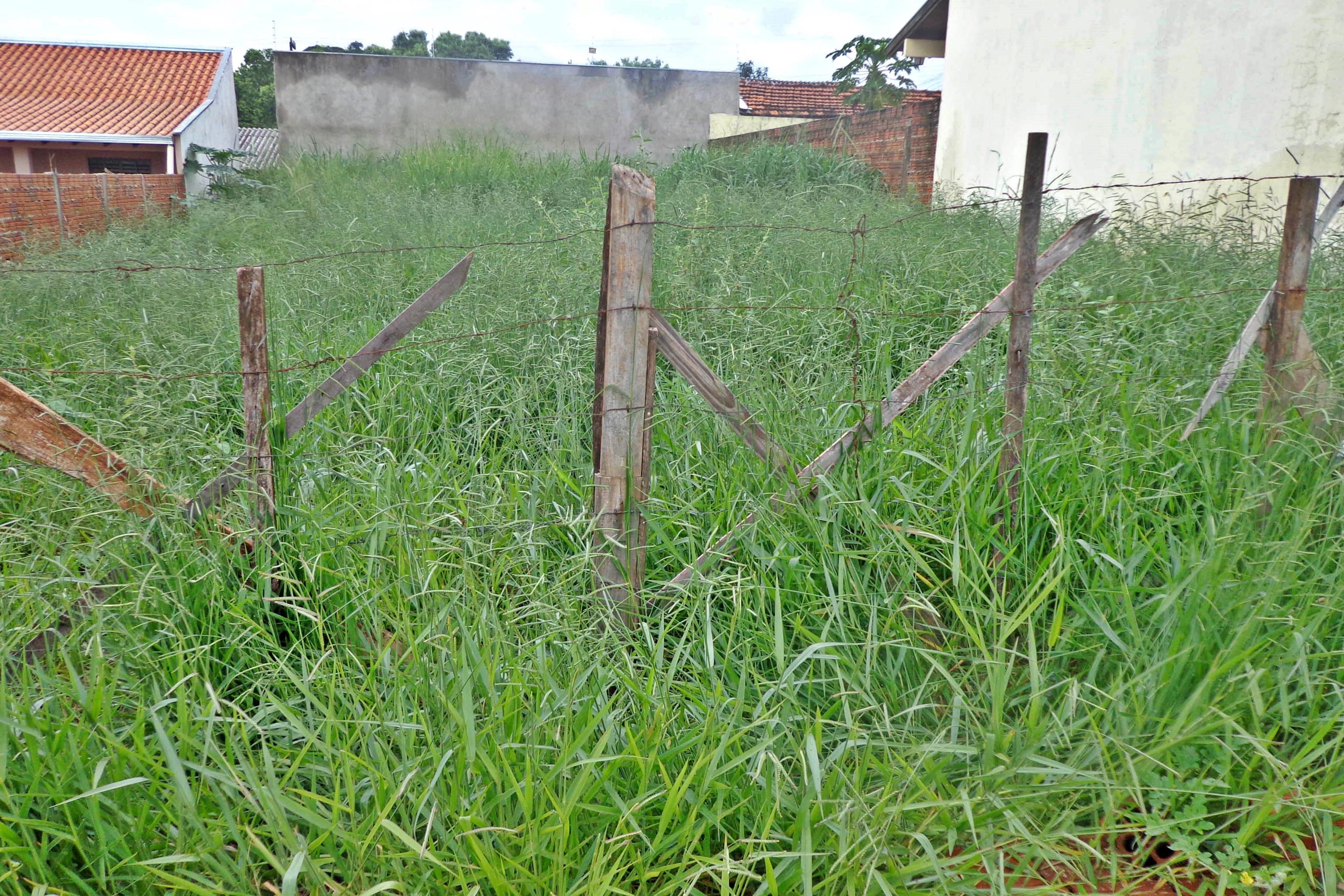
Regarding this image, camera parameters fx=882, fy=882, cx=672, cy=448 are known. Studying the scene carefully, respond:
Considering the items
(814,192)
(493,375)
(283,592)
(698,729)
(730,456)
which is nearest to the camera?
(698,729)

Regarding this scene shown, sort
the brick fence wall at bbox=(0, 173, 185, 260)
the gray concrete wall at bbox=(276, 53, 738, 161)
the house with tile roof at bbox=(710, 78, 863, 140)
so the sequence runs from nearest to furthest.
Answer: the brick fence wall at bbox=(0, 173, 185, 260)
the gray concrete wall at bbox=(276, 53, 738, 161)
the house with tile roof at bbox=(710, 78, 863, 140)

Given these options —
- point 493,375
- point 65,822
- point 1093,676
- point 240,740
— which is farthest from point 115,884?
point 493,375

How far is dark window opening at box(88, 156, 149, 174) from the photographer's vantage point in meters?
24.9

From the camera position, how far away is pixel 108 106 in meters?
25.0

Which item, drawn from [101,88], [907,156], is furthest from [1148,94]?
[101,88]

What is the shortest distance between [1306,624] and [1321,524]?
1.85 feet

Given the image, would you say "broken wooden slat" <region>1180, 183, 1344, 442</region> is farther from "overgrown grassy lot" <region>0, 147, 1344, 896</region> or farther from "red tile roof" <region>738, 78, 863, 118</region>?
"red tile roof" <region>738, 78, 863, 118</region>

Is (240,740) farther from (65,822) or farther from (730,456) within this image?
(730,456)

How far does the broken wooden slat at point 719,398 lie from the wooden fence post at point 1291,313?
1.76 metres

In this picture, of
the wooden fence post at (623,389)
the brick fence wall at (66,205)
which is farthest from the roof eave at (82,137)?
A: the wooden fence post at (623,389)

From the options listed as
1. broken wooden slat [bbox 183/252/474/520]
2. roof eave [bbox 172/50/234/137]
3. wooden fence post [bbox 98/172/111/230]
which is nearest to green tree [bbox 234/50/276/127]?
roof eave [bbox 172/50/234/137]

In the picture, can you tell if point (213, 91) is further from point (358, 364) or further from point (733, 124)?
point (358, 364)

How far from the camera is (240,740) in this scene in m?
2.32

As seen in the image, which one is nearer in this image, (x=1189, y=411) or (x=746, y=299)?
(x=1189, y=411)
